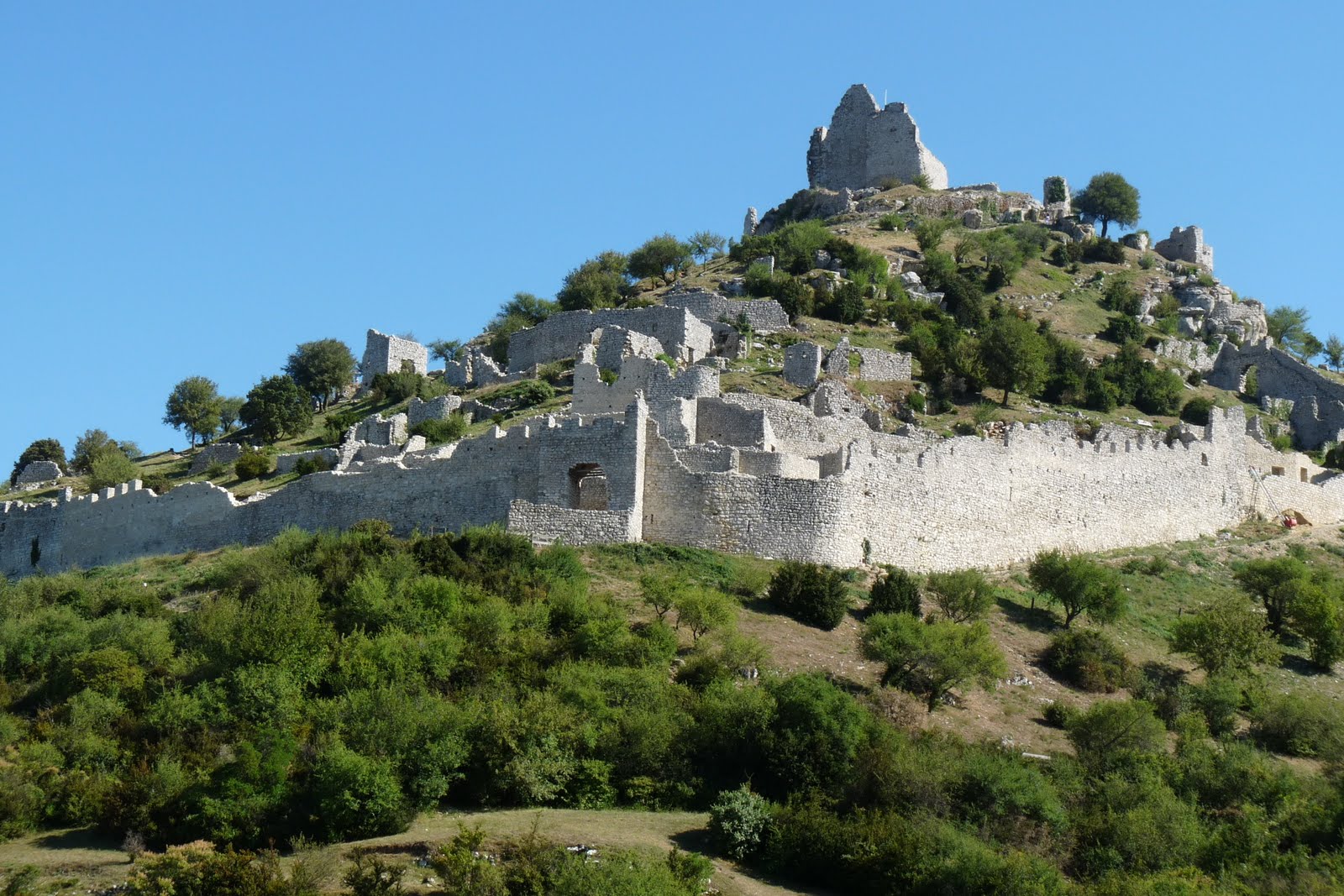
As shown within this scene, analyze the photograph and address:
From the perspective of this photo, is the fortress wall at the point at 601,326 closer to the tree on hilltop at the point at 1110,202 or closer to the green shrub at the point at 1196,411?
the green shrub at the point at 1196,411

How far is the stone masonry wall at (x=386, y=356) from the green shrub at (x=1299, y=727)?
38.0 m

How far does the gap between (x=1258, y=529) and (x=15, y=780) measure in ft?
117

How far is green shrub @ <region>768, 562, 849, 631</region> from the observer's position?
33250 millimetres

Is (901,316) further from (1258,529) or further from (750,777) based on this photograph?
(750,777)

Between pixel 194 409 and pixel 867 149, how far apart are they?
4162 centimetres

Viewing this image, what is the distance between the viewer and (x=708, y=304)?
5519 cm

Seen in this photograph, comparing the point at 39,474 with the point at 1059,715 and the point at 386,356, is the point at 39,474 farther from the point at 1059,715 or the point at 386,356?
the point at 1059,715

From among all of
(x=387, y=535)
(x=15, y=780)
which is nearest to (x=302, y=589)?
(x=387, y=535)

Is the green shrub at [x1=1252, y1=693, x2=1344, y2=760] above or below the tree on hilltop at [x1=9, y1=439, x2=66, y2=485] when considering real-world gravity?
below

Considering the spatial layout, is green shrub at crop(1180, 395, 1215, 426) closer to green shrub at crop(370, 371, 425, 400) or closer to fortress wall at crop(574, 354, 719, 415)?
fortress wall at crop(574, 354, 719, 415)

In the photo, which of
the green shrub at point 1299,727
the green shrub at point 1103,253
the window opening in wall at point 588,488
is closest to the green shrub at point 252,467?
the window opening in wall at point 588,488

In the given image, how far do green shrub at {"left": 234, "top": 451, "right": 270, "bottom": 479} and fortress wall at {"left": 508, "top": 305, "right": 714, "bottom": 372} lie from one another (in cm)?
1077

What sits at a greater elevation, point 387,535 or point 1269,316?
point 1269,316

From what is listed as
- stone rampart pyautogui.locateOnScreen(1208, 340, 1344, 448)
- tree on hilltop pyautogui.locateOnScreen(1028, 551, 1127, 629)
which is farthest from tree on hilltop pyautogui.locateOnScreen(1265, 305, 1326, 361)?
tree on hilltop pyautogui.locateOnScreen(1028, 551, 1127, 629)
